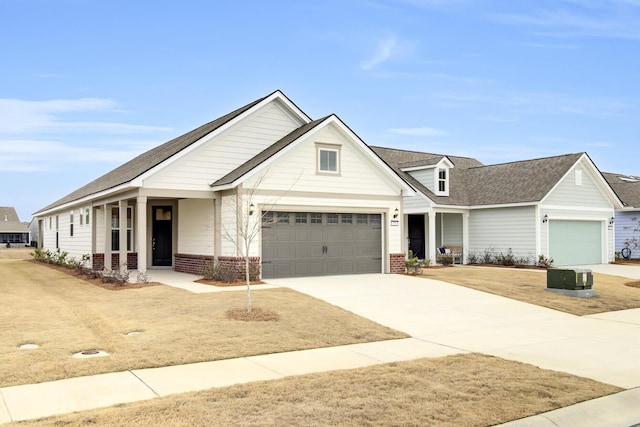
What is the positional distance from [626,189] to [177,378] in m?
36.4

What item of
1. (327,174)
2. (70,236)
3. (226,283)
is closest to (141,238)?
(226,283)

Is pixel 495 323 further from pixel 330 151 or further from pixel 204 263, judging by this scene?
pixel 204 263

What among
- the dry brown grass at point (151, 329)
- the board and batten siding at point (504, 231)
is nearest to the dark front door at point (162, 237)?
the dry brown grass at point (151, 329)

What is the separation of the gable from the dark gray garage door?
102cm

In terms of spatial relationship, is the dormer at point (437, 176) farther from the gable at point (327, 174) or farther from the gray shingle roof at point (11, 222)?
the gray shingle roof at point (11, 222)

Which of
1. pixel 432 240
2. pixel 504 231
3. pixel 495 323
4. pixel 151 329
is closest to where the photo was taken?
pixel 151 329

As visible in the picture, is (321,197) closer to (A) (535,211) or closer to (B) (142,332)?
(B) (142,332)

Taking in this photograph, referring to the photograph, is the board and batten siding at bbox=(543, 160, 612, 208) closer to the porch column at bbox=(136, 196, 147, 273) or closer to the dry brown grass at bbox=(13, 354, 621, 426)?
the porch column at bbox=(136, 196, 147, 273)

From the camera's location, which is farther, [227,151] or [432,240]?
[432,240]

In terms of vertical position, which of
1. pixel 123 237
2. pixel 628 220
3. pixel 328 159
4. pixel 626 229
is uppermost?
pixel 328 159

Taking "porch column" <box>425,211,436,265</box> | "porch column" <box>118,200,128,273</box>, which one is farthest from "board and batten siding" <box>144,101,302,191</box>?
"porch column" <box>425,211,436,265</box>

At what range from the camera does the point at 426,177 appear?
96.5 ft

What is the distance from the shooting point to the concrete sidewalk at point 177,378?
6.44m

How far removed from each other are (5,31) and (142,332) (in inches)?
493
